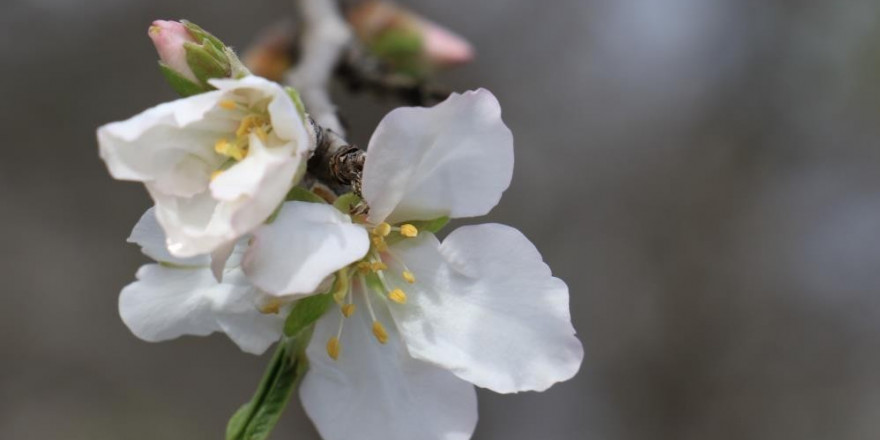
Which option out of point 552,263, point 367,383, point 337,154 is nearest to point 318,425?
point 367,383

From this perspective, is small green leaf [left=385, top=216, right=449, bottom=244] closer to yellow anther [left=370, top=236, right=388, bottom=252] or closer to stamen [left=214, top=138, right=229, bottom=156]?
yellow anther [left=370, top=236, right=388, bottom=252]

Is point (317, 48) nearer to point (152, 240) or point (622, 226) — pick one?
point (152, 240)

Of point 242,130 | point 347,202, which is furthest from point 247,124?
point 347,202

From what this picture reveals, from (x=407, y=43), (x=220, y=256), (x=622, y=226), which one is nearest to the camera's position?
(x=220, y=256)

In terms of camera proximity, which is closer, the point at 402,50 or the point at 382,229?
the point at 382,229

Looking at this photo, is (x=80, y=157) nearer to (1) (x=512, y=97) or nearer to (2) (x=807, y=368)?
(1) (x=512, y=97)

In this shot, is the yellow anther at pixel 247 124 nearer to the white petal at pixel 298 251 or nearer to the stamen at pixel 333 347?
the white petal at pixel 298 251

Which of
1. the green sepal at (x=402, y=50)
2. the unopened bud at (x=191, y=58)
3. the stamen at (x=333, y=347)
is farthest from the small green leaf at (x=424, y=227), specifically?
the green sepal at (x=402, y=50)
